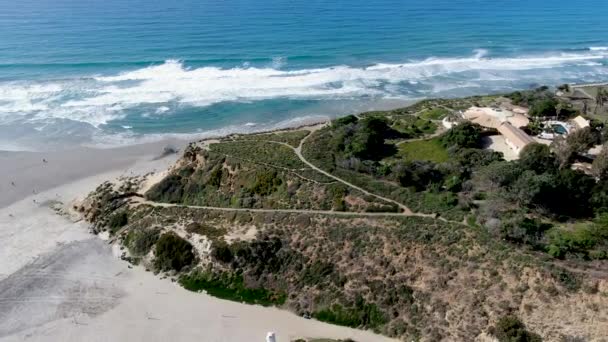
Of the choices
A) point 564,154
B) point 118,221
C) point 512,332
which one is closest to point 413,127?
point 564,154

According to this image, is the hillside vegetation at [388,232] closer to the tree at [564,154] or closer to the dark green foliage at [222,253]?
the dark green foliage at [222,253]

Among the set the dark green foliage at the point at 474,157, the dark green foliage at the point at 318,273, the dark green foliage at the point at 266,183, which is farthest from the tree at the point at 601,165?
the dark green foliage at the point at 266,183

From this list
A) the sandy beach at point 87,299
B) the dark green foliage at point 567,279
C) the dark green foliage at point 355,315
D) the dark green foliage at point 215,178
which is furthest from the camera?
the dark green foliage at point 215,178

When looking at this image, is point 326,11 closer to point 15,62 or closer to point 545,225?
point 15,62

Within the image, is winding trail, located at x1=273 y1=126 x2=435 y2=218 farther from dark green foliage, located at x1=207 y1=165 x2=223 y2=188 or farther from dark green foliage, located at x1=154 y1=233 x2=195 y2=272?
dark green foliage, located at x1=154 y1=233 x2=195 y2=272

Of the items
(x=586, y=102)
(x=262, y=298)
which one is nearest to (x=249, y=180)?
(x=262, y=298)

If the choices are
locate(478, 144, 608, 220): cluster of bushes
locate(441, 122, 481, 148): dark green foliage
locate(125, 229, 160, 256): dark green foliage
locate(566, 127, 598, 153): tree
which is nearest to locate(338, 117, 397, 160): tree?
locate(441, 122, 481, 148): dark green foliage

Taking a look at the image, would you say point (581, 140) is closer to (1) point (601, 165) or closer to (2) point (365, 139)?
(1) point (601, 165)
